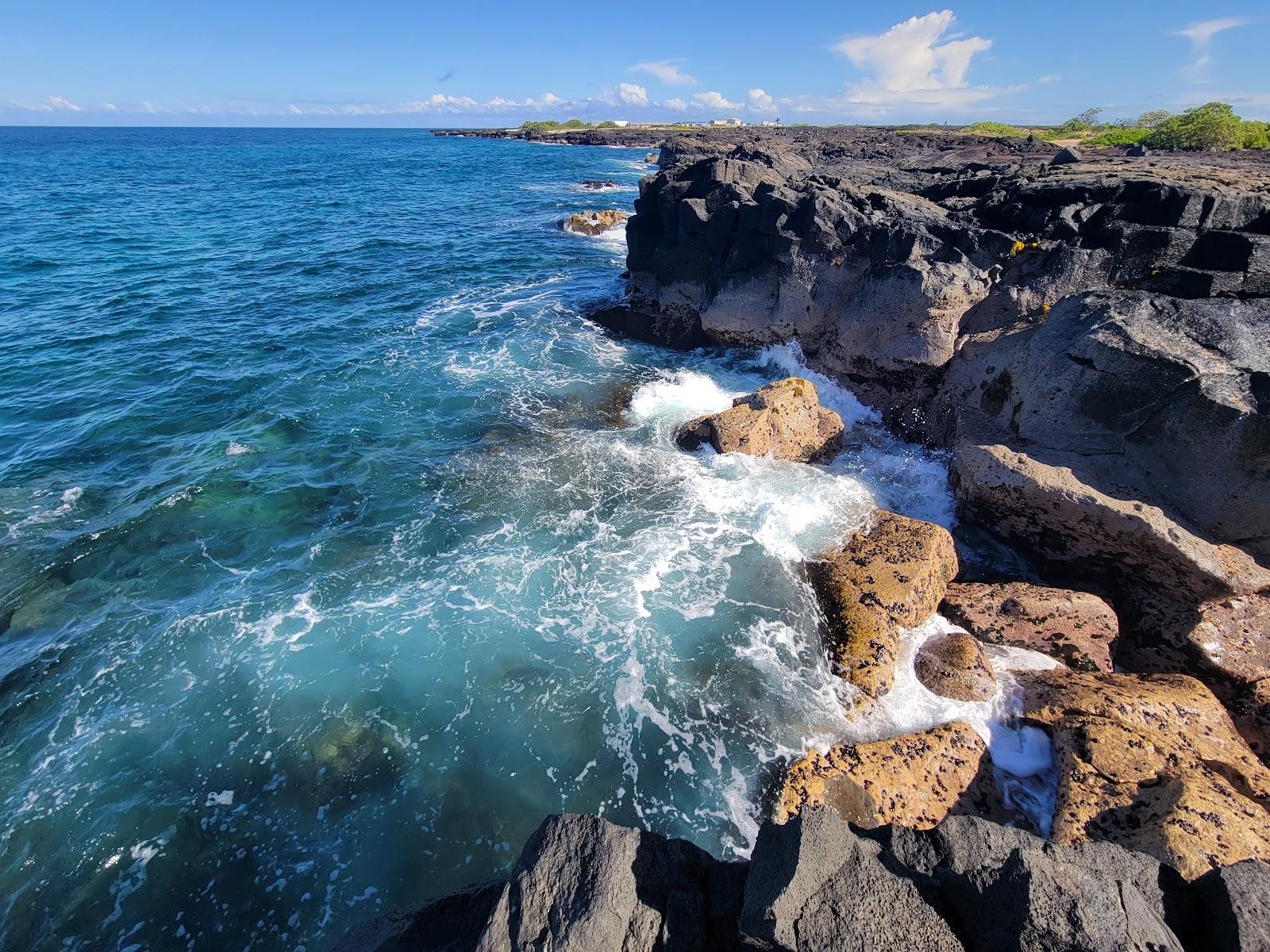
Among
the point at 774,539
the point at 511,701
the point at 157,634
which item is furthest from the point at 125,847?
the point at 774,539

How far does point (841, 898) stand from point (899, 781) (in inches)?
138

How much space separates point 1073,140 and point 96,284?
79.5 m

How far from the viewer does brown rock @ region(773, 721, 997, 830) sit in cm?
732

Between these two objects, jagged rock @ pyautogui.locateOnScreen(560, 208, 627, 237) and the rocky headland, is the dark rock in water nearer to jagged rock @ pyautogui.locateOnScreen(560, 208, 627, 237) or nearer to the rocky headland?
the rocky headland

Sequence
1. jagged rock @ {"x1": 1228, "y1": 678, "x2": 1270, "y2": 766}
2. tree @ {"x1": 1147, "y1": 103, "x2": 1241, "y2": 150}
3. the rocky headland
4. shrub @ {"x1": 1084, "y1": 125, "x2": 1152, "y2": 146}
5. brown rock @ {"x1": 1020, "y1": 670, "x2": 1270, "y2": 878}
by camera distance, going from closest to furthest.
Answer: the rocky headland, brown rock @ {"x1": 1020, "y1": 670, "x2": 1270, "y2": 878}, jagged rock @ {"x1": 1228, "y1": 678, "x2": 1270, "y2": 766}, tree @ {"x1": 1147, "y1": 103, "x2": 1241, "y2": 150}, shrub @ {"x1": 1084, "y1": 125, "x2": 1152, "y2": 146}

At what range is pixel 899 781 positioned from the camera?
298 inches

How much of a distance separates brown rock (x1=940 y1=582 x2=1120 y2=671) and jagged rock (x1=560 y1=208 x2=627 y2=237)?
128 ft

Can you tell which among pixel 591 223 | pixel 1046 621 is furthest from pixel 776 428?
pixel 591 223

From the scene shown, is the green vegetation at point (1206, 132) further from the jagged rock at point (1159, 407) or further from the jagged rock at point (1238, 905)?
the jagged rock at point (1238, 905)

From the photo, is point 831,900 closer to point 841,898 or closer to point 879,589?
point 841,898

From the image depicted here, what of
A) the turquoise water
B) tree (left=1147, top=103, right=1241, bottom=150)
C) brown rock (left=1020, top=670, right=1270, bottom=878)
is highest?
tree (left=1147, top=103, right=1241, bottom=150)

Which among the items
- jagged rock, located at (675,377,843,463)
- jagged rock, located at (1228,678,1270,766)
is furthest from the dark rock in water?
jagged rock, located at (1228,678,1270,766)

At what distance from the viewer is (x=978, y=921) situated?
4.42m

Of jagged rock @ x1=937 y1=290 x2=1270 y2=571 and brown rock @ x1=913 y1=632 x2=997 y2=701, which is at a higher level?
jagged rock @ x1=937 y1=290 x2=1270 y2=571
